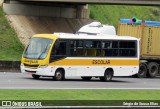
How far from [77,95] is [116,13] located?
44.8 meters

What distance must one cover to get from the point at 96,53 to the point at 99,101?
13.0m

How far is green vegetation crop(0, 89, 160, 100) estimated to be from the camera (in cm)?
2172

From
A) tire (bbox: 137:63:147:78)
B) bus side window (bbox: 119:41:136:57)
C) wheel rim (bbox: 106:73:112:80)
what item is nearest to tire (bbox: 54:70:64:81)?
wheel rim (bbox: 106:73:112:80)

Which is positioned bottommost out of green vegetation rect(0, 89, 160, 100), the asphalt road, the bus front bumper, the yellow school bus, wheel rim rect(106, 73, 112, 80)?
green vegetation rect(0, 89, 160, 100)

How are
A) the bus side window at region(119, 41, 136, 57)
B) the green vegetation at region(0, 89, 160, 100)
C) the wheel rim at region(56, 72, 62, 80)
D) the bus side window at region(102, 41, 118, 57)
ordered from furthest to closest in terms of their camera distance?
the bus side window at region(119, 41, 136, 57) < the bus side window at region(102, 41, 118, 57) < the wheel rim at region(56, 72, 62, 80) < the green vegetation at region(0, 89, 160, 100)

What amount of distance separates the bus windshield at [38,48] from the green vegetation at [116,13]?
29168 millimetres

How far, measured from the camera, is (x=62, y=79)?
109ft

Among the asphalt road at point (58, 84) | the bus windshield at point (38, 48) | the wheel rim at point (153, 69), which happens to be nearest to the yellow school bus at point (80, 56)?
the bus windshield at point (38, 48)

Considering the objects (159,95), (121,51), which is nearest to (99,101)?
(159,95)

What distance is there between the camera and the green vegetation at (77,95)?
855 inches

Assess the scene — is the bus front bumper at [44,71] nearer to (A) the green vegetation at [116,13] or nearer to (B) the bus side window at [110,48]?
(B) the bus side window at [110,48]

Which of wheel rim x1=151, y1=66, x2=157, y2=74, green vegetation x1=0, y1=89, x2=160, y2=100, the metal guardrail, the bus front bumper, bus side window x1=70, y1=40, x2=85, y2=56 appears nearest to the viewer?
green vegetation x1=0, y1=89, x2=160, y2=100

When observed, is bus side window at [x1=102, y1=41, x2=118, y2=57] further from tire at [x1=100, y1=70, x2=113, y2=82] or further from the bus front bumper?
the bus front bumper

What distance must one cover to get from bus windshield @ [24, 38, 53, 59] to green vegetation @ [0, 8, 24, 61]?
11.0m
